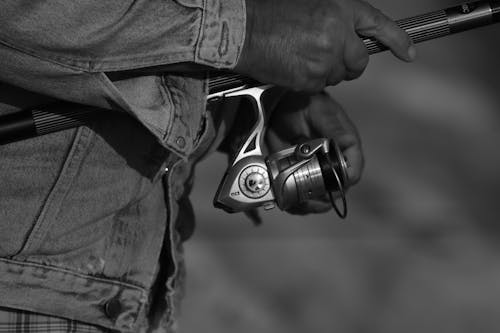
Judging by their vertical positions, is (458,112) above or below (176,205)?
below

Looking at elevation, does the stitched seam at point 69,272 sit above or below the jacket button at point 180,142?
below

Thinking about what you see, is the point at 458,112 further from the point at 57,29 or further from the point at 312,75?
the point at 57,29

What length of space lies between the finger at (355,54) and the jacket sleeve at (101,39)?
173 millimetres

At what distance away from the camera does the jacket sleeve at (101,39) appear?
1.30m

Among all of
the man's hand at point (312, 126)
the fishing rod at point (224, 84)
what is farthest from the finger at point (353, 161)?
the fishing rod at point (224, 84)

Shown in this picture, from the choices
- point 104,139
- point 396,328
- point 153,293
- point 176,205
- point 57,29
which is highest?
point 57,29

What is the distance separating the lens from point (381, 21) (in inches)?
59.4

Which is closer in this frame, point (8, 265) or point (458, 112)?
point (8, 265)

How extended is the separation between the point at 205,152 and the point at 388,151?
2030 mm

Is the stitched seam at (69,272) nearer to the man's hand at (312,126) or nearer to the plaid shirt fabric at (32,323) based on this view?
the plaid shirt fabric at (32,323)

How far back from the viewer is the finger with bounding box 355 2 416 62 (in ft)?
4.89

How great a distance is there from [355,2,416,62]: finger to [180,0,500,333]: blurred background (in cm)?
192

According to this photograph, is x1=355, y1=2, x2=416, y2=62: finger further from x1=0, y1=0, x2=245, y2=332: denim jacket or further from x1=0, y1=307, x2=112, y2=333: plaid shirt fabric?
x1=0, y1=307, x2=112, y2=333: plaid shirt fabric

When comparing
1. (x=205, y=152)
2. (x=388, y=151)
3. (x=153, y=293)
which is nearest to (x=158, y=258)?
(x=153, y=293)
